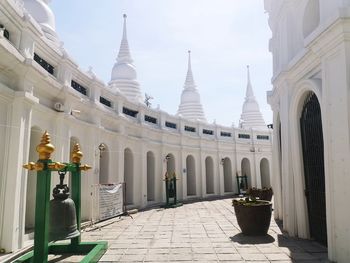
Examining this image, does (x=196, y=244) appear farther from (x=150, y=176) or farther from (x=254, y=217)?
(x=150, y=176)

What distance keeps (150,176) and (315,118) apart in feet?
45.1

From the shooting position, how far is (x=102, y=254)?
294 inches

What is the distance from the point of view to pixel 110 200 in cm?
1309

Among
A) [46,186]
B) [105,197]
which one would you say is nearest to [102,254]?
[46,186]

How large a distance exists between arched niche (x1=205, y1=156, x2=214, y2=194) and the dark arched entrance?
18184 mm

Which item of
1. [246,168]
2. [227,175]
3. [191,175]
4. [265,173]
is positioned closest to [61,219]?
[191,175]

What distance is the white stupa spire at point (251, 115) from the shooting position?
3672 cm

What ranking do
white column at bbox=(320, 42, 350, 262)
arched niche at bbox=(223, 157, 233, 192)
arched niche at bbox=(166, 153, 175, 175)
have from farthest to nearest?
arched niche at bbox=(223, 157, 233, 192) → arched niche at bbox=(166, 153, 175, 175) → white column at bbox=(320, 42, 350, 262)

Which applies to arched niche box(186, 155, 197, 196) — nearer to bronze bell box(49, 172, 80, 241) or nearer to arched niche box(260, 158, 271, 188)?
arched niche box(260, 158, 271, 188)

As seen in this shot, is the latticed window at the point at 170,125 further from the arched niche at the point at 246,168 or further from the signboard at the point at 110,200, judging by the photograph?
the arched niche at the point at 246,168

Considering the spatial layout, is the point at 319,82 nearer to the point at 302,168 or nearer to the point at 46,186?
the point at 302,168

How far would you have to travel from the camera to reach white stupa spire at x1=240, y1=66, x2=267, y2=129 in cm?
3672

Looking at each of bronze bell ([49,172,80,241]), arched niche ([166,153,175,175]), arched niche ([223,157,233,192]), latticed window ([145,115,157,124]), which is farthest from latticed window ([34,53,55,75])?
arched niche ([223,157,233,192])

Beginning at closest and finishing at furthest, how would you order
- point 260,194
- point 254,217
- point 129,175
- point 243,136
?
1. point 254,217
2. point 260,194
3. point 129,175
4. point 243,136
